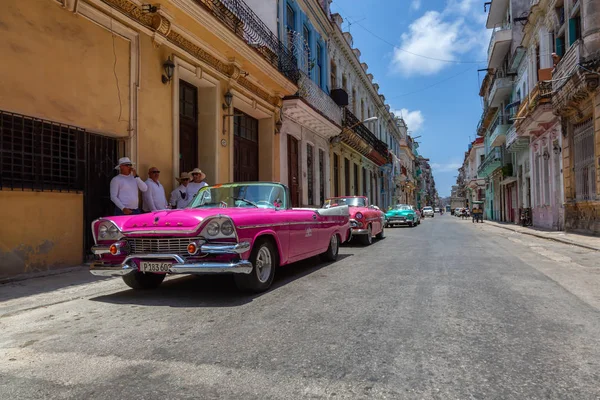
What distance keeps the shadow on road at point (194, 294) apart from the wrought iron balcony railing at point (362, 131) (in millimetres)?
16231

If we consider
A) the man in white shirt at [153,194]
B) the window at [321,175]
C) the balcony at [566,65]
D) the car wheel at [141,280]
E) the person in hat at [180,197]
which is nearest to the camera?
the car wheel at [141,280]

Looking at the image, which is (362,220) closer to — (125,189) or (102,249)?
(125,189)

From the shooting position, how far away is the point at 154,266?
177 inches

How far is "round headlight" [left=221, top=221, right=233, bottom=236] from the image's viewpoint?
4.44 m

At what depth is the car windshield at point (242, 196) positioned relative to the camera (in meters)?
5.88

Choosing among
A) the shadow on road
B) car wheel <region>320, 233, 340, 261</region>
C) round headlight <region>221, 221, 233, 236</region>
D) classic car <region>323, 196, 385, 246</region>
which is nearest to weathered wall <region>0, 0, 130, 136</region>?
the shadow on road

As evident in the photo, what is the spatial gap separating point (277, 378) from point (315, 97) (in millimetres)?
15162

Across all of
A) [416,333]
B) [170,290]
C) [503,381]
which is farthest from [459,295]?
[170,290]

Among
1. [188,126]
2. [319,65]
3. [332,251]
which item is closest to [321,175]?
[319,65]

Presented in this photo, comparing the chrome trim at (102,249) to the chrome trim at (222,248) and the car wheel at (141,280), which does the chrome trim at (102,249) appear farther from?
the chrome trim at (222,248)

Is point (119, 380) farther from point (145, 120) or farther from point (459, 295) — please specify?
point (145, 120)

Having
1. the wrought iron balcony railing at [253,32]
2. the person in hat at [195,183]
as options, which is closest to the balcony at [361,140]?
the wrought iron balcony railing at [253,32]

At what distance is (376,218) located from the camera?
12.1m

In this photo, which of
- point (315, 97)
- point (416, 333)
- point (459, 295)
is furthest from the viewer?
point (315, 97)
